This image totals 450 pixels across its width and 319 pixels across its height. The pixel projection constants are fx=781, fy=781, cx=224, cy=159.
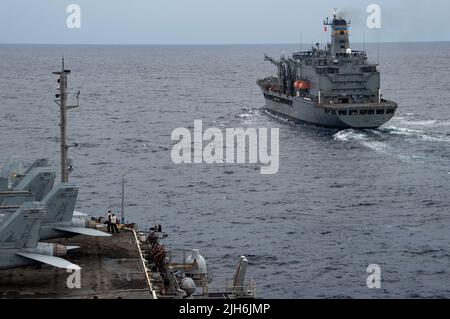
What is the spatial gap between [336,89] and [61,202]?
9144 centimetres

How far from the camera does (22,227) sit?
4225 cm

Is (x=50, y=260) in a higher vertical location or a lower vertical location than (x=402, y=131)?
lower

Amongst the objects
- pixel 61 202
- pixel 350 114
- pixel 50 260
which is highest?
pixel 350 114

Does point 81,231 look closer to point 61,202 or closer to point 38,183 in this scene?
point 61,202

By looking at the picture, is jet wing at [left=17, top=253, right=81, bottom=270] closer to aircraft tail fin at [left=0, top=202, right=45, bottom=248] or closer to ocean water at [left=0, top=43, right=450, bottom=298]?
aircraft tail fin at [left=0, top=202, right=45, bottom=248]

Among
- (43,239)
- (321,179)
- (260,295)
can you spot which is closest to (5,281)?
(43,239)

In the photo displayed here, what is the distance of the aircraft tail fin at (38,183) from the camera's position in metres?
52.1

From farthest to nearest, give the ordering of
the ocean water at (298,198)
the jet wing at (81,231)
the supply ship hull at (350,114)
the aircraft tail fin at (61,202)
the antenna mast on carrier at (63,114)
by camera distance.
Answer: the supply ship hull at (350,114), the ocean water at (298,198), the antenna mast on carrier at (63,114), the aircraft tail fin at (61,202), the jet wing at (81,231)

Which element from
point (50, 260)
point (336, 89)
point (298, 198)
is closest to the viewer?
point (50, 260)

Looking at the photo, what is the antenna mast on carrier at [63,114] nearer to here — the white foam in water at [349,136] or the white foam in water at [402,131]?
the white foam in water at [349,136]

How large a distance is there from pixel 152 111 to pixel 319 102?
176ft

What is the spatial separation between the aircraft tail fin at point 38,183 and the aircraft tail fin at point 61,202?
506 cm

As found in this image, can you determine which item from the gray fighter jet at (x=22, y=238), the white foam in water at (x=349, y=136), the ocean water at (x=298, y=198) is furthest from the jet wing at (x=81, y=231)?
the white foam in water at (x=349, y=136)

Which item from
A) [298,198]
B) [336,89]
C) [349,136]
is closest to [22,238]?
[298,198]
